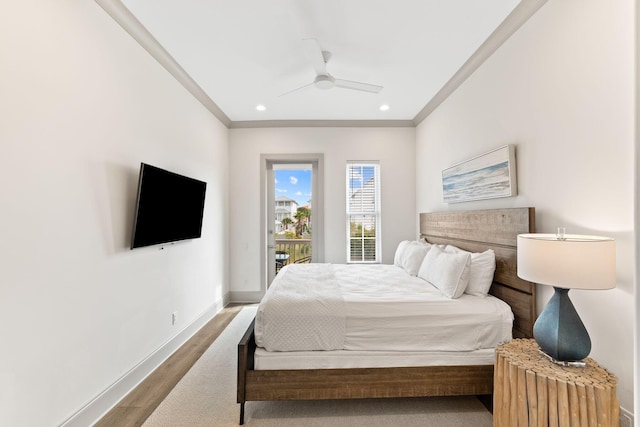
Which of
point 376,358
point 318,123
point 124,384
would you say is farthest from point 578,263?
point 318,123

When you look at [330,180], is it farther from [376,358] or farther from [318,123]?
[376,358]

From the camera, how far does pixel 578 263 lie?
1.39 meters

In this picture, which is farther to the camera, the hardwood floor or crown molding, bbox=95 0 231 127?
crown molding, bbox=95 0 231 127

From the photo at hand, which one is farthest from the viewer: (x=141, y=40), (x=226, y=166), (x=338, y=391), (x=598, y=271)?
(x=226, y=166)

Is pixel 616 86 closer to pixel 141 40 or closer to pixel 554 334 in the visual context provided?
pixel 554 334

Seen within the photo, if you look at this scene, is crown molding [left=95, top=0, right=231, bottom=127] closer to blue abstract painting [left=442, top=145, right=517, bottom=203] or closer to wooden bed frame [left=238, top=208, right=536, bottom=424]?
wooden bed frame [left=238, top=208, right=536, bottom=424]

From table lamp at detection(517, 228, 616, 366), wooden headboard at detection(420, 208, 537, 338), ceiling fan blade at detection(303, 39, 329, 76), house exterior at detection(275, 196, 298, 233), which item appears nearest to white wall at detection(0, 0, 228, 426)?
ceiling fan blade at detection(303, 39, 329, 76)

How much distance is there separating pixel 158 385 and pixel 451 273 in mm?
2578

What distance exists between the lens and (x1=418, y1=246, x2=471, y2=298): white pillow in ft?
7.45

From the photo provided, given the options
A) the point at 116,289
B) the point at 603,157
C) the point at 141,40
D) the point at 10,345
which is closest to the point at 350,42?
the point at 141,40

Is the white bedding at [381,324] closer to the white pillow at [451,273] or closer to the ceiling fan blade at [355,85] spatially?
the white pillow at [451,273]

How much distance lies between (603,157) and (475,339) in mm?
1361

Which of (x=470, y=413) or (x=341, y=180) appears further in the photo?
(x=341, y=180)

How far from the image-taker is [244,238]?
15.2 ft
